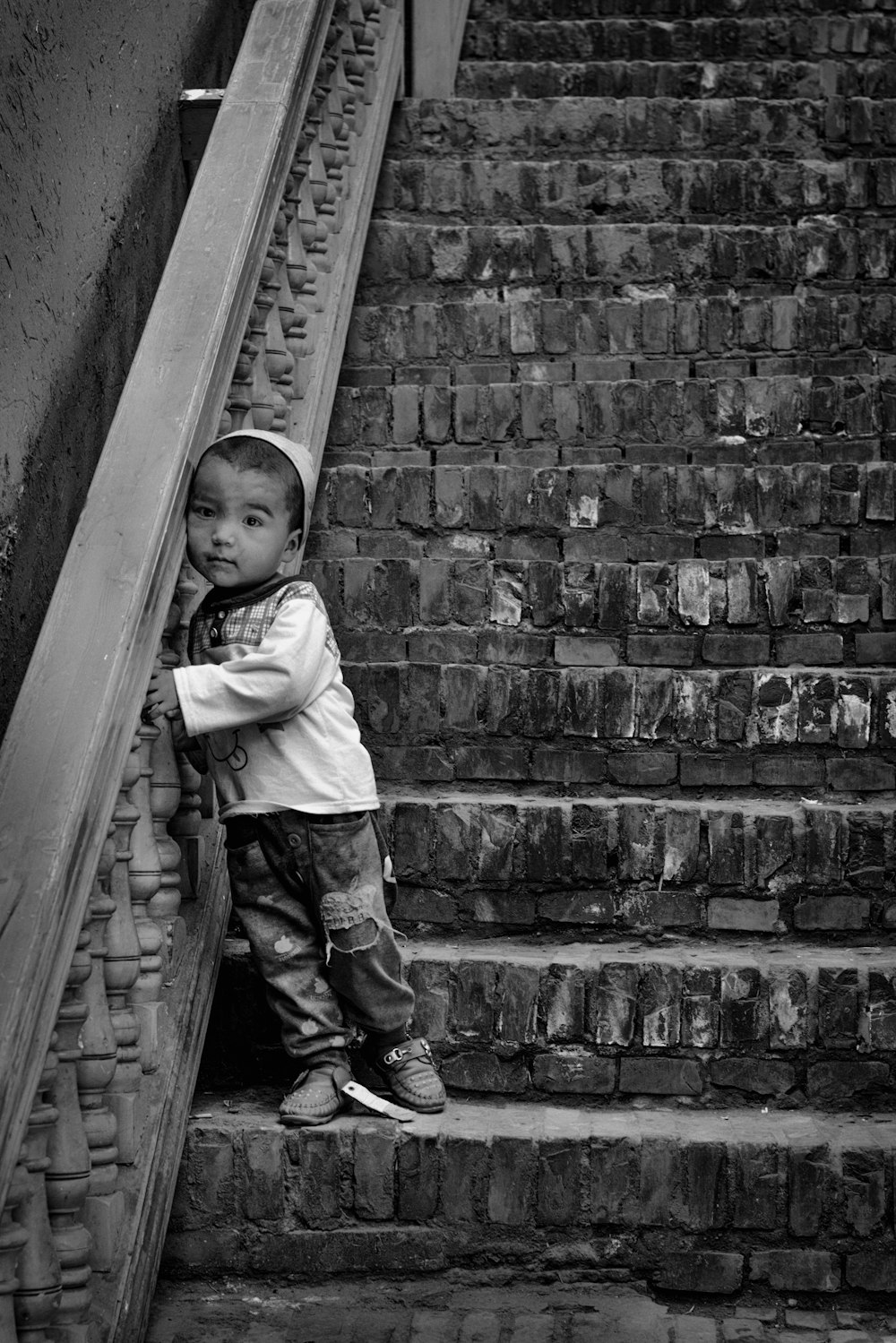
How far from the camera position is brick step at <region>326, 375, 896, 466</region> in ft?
13.7

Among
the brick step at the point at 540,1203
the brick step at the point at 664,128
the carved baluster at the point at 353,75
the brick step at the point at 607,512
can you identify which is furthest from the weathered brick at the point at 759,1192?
the brick step at the point at 664,128

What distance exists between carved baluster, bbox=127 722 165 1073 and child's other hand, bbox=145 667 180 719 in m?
0.03

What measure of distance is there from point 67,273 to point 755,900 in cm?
205

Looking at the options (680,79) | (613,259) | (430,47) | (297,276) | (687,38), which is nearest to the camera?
(297,276)

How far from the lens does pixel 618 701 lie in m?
3.52

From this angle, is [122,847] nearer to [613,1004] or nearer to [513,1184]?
[513,1184]

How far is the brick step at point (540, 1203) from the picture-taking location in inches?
106

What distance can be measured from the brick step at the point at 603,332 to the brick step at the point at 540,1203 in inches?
97.2

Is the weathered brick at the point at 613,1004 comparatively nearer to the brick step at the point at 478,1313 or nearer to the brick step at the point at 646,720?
the brick step at the point at 478,1313

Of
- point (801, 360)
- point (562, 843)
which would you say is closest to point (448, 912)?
point (562, 843)

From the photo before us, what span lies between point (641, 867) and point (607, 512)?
110cm

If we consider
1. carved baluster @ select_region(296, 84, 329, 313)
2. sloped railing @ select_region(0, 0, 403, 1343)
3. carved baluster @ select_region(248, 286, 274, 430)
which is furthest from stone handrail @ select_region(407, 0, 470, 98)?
carved baluster @ select_region(248, 286, 274, 430)

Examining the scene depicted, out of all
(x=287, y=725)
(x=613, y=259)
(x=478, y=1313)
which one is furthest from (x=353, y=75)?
(x=478, y=1313)

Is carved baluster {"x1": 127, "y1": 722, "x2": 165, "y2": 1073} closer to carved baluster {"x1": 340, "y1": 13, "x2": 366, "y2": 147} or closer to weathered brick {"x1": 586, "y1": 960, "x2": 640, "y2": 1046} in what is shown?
weathered brick {"x1": 586, "y1": 960, "x2": 640, "y2": 1046}
